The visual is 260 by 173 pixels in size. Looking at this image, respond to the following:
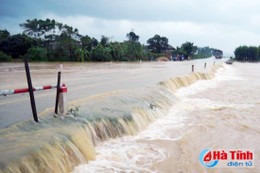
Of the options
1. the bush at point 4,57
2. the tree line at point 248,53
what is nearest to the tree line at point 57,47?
the bush at point 4,57

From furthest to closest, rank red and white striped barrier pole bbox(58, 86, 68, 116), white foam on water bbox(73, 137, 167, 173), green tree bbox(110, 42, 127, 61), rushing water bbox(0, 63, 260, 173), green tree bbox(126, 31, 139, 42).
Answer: green tree bbox(126, 31, 139, 42) → green tree bbox(110, 42, 127, 61) → red and white striped barrier pole bbox(58, 86, 68, 116) → white foam on water bbox(73, 137, 167, 173) → rushing water bbox(0, 63, 260, 173)

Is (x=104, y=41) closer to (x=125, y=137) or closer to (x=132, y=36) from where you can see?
(x=132, y=36)

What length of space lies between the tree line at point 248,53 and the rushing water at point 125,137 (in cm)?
9751

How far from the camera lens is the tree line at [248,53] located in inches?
3772

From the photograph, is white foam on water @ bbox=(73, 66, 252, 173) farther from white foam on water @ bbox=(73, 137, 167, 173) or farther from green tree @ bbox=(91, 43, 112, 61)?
green tree @ bbox=(91, 43, 112, 61)

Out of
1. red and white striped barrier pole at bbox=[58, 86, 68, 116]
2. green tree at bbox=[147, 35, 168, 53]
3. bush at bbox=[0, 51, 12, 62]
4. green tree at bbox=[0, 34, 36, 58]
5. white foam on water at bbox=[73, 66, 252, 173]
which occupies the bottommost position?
white foam on water at bbox=[73, 66, 252, 173]

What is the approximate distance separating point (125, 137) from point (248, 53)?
105891 mm

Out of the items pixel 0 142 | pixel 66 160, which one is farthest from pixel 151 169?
pixel 0 142

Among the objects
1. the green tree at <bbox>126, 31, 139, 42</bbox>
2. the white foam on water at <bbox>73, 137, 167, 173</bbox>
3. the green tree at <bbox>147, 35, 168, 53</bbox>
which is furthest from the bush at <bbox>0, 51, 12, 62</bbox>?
the green tree at <bbox>147, 35, 168, 53</bbox>

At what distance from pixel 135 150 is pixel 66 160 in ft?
6.34

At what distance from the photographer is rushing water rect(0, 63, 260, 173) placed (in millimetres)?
4566

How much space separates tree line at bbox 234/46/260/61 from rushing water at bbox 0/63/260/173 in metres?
97.5

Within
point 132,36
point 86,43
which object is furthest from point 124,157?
point 132,36

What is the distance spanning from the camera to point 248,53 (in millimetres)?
99188
